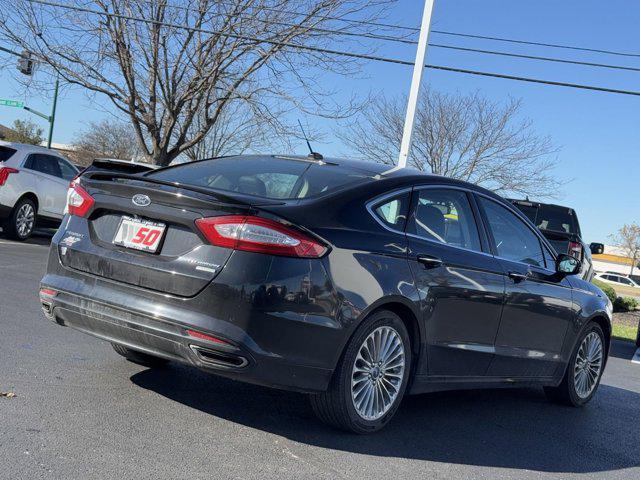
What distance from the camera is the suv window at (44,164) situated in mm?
13891

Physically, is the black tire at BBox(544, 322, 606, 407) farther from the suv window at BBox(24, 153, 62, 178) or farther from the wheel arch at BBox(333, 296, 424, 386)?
the suv window at BBox(24, 153, 62, 178)

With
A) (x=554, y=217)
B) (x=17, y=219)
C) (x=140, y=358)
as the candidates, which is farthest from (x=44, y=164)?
(x=140, y=358)

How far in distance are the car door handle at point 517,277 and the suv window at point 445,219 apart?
1.06ft

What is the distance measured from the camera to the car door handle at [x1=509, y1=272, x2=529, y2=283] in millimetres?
5270

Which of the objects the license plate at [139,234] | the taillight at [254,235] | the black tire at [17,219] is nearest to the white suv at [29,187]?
the black tire at [17,219]

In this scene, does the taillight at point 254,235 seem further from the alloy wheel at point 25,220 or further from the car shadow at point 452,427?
the alloy wheel at point 25,220

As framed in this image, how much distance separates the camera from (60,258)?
4.47 meters

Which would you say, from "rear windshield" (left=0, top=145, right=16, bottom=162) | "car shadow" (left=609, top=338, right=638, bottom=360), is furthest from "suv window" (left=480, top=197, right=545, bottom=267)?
"rear windshield" (left=0, top=145, right=16, bottom=162)

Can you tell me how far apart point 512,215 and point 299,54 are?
15.6m

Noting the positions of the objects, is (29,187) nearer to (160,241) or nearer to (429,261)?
(160,241)

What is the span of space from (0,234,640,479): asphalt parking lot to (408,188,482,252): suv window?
1.22 metres

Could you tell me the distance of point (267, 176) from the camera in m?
4.66

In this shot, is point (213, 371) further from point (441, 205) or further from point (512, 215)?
point (512, 215)

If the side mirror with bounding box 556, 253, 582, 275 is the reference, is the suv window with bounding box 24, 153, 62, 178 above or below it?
below
